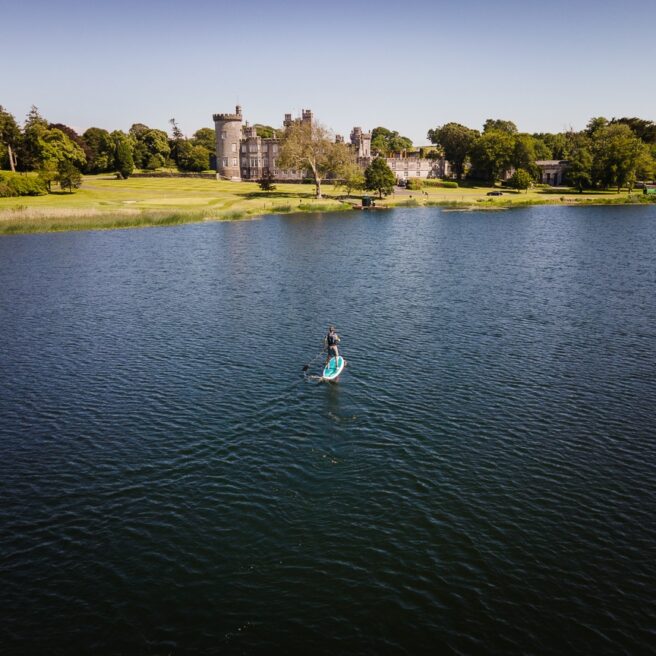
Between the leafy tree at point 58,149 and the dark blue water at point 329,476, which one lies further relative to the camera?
the leafy tree at point 58,149

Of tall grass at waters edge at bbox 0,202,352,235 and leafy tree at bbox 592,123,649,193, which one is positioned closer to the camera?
tall grass at waters edge at bbox 0,202,352,235

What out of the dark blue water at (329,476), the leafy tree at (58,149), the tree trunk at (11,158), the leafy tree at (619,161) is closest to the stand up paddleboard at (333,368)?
the dark blue water at (329,476)

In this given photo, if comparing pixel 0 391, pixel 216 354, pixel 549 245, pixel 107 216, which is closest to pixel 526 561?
pixel 216 354

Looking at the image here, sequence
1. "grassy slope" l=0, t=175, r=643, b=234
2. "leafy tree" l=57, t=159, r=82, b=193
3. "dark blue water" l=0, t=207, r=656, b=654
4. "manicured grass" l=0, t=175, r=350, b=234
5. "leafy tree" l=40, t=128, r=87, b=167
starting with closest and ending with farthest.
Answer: "dark blue water" l=0, t=207, r=656, b=654
"manicured grass" l=0, t=175, r=350, b=234
"grassy slope" l=0, t=175, r=643, b=234
"leafy tree" l=57, t=159, r=82, b=193
"leafy tree" l=40, t=128, r=87, b=167

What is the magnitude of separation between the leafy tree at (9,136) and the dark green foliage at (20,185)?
28.5m

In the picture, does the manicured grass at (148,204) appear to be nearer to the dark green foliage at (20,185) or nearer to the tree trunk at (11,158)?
the dark green foliage at (20,185)

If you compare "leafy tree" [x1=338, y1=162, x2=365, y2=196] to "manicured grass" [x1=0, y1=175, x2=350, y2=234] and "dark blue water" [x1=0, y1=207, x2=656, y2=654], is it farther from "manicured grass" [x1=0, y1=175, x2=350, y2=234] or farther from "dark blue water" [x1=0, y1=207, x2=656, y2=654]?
"dark blue water" [x1=0, y1=207, x2=656, y2=654]

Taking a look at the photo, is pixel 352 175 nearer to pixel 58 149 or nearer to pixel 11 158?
pixel 58 149

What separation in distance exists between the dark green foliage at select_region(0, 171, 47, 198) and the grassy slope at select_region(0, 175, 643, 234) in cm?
363

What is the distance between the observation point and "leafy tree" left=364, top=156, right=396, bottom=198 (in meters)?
170

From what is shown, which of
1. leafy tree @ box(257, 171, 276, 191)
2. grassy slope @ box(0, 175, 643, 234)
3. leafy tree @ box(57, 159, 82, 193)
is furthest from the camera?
leafy tree @ box(257, 171, 276, 191)

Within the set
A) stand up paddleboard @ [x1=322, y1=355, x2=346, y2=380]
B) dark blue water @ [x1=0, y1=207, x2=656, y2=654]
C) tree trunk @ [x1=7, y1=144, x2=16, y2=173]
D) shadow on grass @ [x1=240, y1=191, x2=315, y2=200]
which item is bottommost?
dark blue water @ [x1=0, y1=207, x2=656, y2=654]

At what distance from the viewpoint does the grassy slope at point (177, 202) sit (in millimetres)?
119812

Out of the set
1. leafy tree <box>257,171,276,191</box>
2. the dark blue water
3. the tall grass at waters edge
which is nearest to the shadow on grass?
leafy tree <box>257,171,276,191</box>
